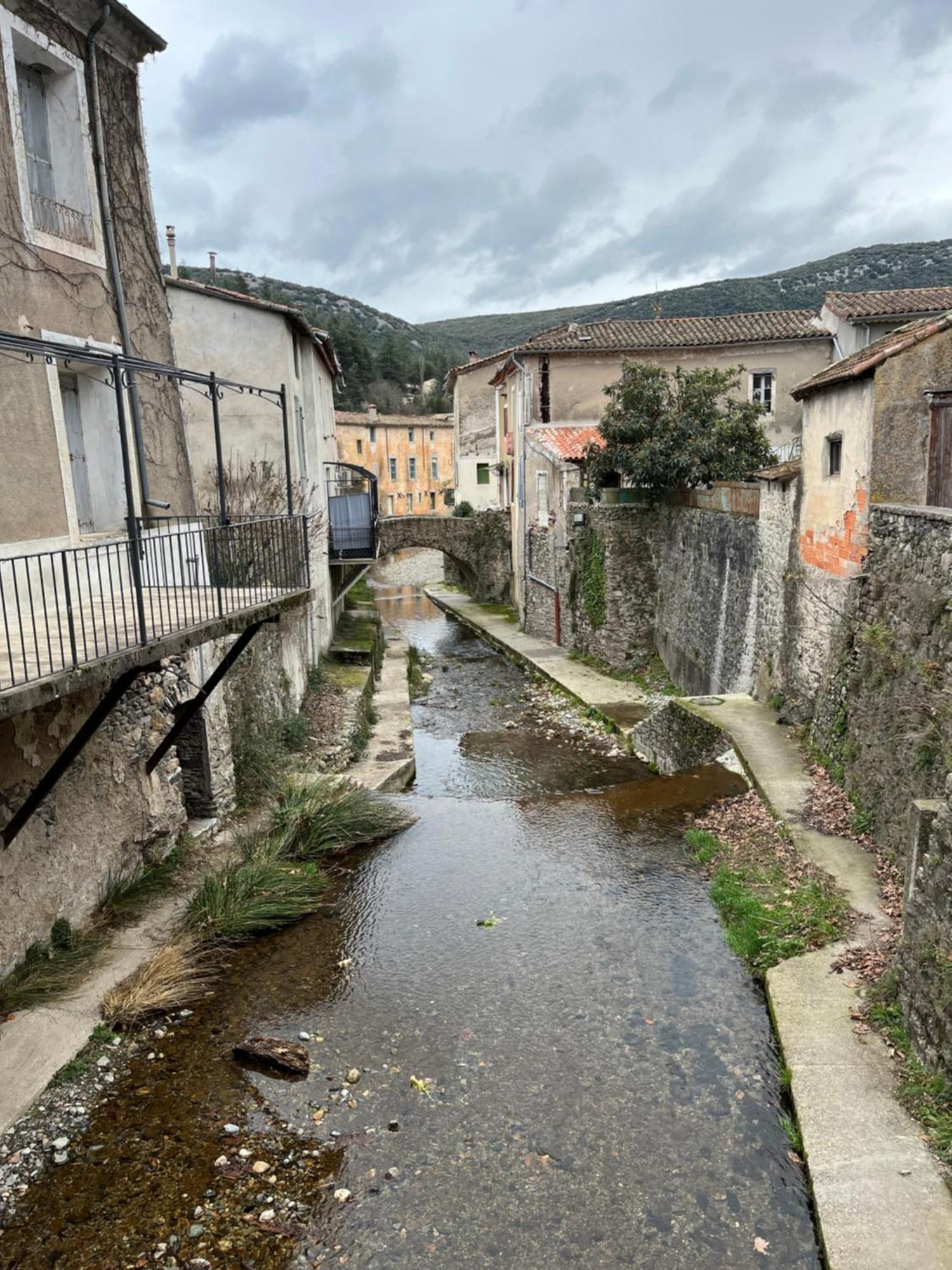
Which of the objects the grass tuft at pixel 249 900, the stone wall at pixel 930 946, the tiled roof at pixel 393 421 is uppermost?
the tiled roof at pixel 393 421

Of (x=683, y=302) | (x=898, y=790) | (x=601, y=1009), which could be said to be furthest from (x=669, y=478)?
(x=683, y=302)

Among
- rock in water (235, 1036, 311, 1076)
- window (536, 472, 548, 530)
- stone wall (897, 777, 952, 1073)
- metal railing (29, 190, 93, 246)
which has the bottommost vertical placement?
rock in water (235, 1036, 311, 1076)

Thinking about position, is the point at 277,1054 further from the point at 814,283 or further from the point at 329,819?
the point at 814,283

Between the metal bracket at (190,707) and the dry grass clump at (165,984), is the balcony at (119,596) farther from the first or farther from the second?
the dry grass clump at (165,984)

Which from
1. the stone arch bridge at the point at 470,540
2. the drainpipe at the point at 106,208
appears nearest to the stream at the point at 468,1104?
the drainpipe at the point at 106,208

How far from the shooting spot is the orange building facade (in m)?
61.1

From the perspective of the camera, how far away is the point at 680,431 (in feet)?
61.6

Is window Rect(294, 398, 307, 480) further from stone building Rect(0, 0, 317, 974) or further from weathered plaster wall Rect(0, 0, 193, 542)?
weathered plaster wall Rect(0, 0, 193, 542)

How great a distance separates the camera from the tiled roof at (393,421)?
198 ft

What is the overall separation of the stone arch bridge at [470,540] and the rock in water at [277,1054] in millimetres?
28419

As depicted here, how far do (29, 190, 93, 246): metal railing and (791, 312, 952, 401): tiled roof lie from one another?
8524mm

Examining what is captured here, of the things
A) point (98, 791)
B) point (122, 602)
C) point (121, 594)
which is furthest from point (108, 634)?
point (98, 791)

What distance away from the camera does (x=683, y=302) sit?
277 ft

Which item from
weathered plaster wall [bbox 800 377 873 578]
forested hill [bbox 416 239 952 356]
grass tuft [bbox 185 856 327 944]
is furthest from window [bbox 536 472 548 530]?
forested hill [bbox 416 239 952 356]
